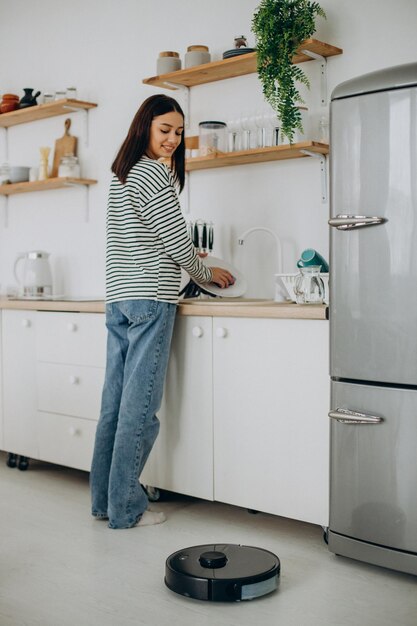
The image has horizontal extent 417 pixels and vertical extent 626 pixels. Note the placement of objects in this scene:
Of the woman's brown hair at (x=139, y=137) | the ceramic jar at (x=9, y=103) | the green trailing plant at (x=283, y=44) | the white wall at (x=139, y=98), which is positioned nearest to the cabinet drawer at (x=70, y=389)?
the white wall at (x=139, y=98)

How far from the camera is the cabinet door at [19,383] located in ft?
11.5

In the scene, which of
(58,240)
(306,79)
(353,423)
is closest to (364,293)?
(353,423)

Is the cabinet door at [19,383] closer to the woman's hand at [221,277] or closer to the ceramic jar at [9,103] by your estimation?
the woman's hand at [221,277]

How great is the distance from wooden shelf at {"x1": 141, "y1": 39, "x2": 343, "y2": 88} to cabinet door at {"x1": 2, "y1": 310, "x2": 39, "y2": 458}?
1.18 meters

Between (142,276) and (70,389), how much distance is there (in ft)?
2.61

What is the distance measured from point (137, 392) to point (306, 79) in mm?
1334

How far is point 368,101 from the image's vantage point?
7.37 feet

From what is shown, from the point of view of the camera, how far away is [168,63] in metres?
3.45

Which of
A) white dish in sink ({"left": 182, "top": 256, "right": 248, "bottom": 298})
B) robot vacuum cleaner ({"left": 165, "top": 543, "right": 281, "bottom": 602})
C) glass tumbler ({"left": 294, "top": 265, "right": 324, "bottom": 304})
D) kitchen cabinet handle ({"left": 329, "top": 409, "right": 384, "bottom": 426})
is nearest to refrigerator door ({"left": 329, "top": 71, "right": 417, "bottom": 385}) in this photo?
kitchen cabinet handle ({"left": 329, "top": 409, "right": 384, "bottom": 426})

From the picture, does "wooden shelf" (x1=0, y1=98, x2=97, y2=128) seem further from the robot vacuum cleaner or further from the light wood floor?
the robot vacuum cleaner

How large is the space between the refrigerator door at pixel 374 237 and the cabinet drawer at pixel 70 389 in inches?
46.7

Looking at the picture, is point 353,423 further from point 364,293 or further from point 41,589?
point 41,589

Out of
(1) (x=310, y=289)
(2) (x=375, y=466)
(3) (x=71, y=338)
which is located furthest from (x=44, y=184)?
(2) (x=375, y=466)

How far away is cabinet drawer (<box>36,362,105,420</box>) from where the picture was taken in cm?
321
